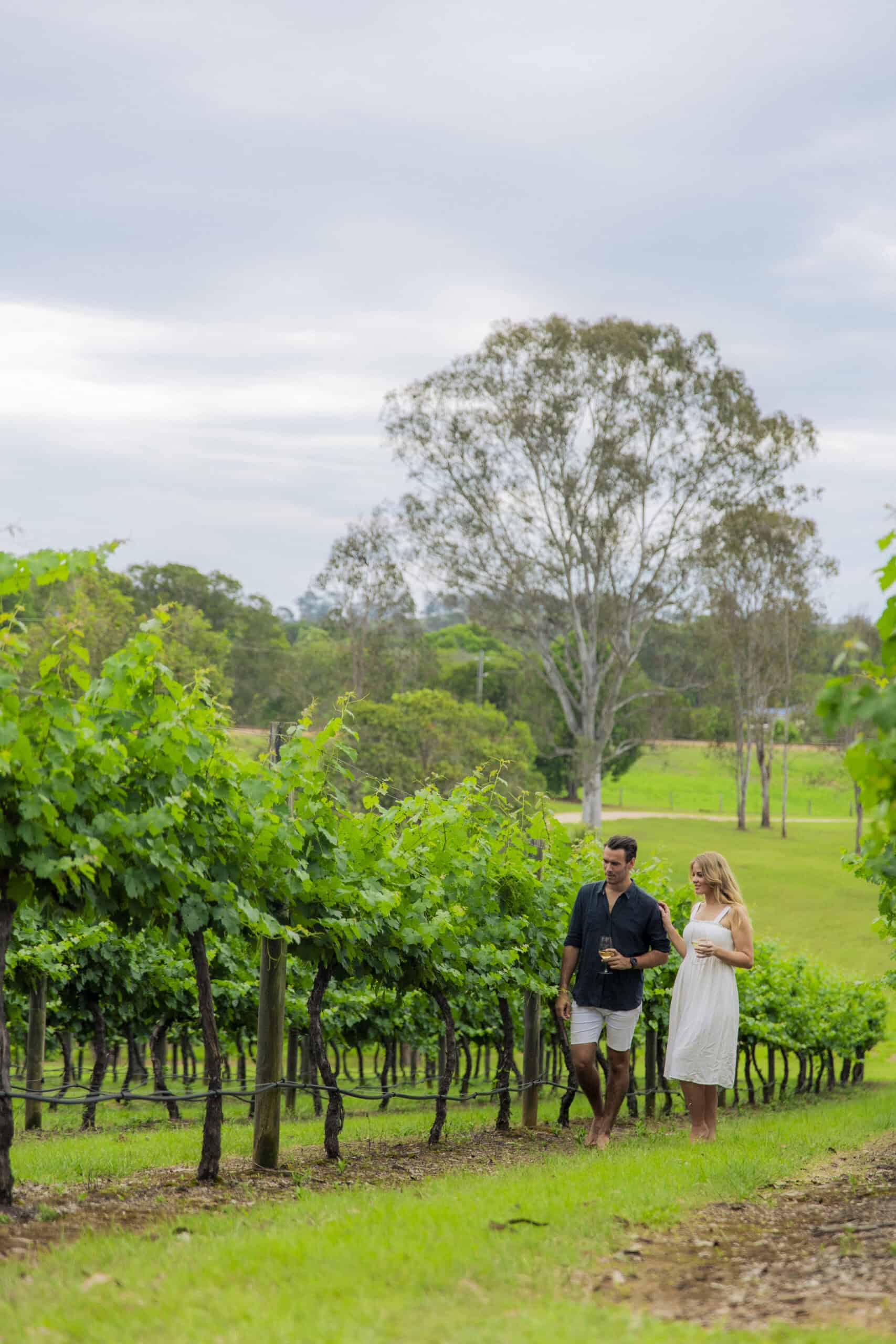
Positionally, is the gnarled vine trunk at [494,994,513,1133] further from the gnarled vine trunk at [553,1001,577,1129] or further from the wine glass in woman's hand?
the wine glass in woman's hand

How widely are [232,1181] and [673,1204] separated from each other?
2.09m

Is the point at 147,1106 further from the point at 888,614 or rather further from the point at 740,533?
the point at 740,533

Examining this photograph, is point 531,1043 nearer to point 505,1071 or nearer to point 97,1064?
point 505,1071

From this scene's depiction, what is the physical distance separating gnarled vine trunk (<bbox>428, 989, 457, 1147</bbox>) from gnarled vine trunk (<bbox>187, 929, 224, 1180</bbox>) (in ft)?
6.11

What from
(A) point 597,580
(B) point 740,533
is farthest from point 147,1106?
(B) point 740,533

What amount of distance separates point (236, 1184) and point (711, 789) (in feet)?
222

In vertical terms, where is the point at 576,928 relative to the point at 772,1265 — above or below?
above

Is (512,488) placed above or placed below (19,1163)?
above

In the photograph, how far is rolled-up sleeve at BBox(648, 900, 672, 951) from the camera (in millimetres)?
7637

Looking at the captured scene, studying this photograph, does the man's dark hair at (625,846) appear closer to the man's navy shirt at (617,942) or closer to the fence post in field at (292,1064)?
the man's navy shirt at (617,942)

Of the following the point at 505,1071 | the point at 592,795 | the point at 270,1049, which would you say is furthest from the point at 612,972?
the point at 592,795

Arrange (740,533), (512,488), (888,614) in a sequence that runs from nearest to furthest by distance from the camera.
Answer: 1. (888,614)
2. (512,488)
3. (740,533)

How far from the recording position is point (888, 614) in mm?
4078

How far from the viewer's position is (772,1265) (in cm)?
441
